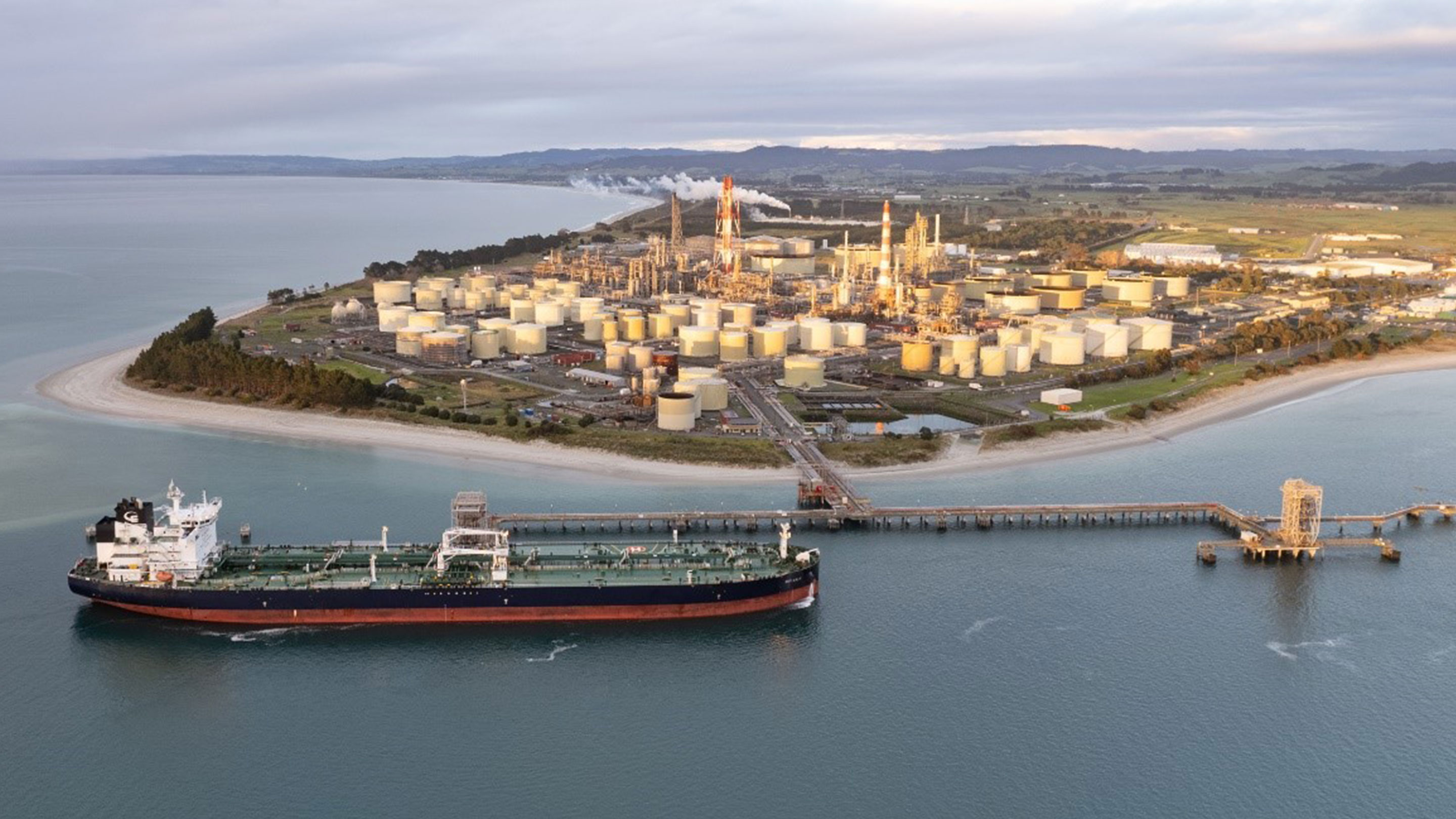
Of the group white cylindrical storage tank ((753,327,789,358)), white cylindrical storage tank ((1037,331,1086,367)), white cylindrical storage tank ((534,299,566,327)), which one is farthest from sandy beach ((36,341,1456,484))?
white cylindrical storage tank ((534,299,566,327))

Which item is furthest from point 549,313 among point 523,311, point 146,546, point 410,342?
point 146,546

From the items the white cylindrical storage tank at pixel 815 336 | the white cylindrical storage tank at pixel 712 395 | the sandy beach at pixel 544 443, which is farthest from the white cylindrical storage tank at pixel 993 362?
the white cylindrical storage tank at pixel 712 395

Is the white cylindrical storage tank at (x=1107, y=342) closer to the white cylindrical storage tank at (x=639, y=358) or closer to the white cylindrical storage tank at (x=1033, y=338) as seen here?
the white cylindrical storage tank at (x=1033, y=338)

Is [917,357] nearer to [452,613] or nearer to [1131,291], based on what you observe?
[1131,291]

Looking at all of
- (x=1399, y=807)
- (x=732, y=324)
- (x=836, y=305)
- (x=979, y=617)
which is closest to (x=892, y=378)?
(x=732, y=324)

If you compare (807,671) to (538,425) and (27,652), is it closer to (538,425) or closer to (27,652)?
(27,652)

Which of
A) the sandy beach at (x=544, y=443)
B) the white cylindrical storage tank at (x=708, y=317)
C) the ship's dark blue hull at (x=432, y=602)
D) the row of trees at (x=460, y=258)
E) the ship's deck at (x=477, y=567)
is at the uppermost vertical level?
the row of trees at (x=460, y=258)
